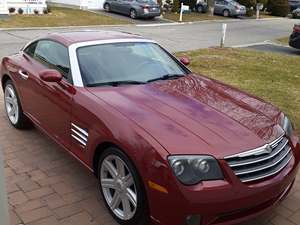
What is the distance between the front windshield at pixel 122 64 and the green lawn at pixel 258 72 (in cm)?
240

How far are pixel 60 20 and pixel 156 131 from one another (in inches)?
755

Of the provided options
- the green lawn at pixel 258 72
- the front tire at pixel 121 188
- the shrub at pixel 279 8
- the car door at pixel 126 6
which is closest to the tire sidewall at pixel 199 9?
the car door at pixel 126 6

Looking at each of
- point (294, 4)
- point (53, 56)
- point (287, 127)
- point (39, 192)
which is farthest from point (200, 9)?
point (39, 192)

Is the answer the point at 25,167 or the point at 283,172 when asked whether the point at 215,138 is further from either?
the point at 25,167

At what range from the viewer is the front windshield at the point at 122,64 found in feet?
14.7

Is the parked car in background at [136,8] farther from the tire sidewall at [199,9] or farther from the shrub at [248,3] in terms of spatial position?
the shrub at [248,3]

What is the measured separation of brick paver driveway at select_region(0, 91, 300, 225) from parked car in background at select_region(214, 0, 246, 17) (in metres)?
30.2

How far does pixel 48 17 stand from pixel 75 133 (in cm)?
1867

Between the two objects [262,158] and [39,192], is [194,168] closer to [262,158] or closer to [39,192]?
[262,158]

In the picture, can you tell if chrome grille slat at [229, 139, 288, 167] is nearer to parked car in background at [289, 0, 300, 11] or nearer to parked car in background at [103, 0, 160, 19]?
parked car in background at [103, 0, 160, 19]

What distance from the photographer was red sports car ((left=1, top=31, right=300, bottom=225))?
3199mm

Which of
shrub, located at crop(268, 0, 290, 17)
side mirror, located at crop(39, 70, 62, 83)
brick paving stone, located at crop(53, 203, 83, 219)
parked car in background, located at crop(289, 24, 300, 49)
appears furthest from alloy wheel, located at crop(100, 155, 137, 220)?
shrub, located at crop(268, 0, 290, 17)

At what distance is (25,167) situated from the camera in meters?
4.77

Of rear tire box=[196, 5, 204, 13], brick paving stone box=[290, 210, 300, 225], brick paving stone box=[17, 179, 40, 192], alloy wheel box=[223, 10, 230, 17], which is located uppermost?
brick paving stone box=[290, 210, 300, 225]
